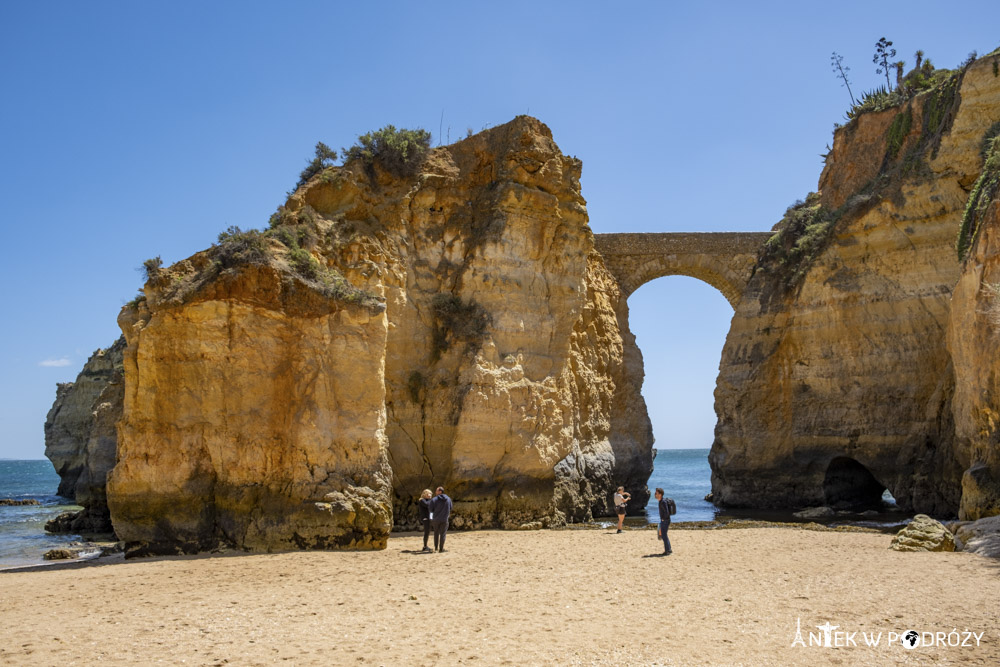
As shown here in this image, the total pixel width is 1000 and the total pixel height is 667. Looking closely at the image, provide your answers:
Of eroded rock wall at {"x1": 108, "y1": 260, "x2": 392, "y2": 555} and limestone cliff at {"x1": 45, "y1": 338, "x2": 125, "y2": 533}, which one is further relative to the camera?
limestone cliff at {"x1": 45, "y1": 338, "x2": 125, "y2": 533}

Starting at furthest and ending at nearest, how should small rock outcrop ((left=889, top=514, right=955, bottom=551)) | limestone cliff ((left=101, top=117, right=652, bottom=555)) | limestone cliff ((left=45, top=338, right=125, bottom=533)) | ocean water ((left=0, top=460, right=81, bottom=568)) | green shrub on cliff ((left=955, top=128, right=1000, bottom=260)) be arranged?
limestone cliff ((left=45, top=338, right=125, bottom=533)) < green shrub on cliff ((left=955, top=128, right=1000, bottom=260)) < ocean water ((left=0, top=460, right=81, bottom=568)) < limestone cliff ((left=101, top=117, right=652, bottom=555)) < small rock outcrop ((left=889, top=514, right=955, bottom=551))

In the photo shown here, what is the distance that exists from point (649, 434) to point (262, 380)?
14.1 meters

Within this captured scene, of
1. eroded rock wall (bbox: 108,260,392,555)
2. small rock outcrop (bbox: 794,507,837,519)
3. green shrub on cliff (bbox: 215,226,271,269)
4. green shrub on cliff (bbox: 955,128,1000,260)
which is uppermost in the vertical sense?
green shrub on cliff (bbox: 955,128,1000,260)

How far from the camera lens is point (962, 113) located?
67.2 ft

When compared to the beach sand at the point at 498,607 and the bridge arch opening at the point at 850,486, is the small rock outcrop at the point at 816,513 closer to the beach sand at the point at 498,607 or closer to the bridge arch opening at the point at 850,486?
the bridge arch opening at the point at 850,486

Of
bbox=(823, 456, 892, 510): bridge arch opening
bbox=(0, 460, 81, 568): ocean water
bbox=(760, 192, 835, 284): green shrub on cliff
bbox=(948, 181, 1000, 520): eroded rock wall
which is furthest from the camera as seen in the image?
bbox=(760, 192, 835, 284): green shrub on cliff

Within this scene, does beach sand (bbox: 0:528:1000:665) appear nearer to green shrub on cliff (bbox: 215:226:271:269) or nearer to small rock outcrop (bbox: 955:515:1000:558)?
small rock outcrop (bbox: 955:515:1000:558)

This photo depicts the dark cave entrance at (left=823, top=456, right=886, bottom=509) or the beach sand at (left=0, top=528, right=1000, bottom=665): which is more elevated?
the dark cave entrance at (left=823, top=456, right=886, bottom=509)

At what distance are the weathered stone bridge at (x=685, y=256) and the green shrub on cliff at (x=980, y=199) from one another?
8762 mm

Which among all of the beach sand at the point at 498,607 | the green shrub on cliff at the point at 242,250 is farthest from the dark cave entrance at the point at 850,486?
the green shrub on cliff at the point at 242,250

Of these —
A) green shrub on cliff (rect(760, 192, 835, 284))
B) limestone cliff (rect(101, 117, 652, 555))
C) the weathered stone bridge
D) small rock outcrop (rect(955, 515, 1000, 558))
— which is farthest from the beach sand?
the weathered stone bridge

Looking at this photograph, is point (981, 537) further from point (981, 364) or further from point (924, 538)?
point (981, 364)

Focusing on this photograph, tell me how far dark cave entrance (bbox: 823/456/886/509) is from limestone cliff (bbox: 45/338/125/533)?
67.5 feet

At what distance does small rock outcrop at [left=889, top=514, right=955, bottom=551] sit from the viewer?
41.0ft
